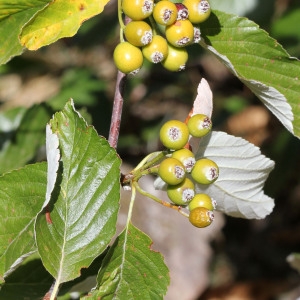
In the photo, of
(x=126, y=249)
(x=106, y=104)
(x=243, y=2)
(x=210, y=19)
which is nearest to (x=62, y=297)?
(x=126, y=249)

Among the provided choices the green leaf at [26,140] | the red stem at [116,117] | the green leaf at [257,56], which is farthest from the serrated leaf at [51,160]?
the green leaf at [26,140]

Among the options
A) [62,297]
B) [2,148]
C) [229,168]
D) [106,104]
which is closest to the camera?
[229,168]

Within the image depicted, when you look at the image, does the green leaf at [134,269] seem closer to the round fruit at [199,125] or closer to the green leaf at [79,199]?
the green leaf at [79,199]

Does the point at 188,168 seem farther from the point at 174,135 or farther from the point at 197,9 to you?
the point at 197,9

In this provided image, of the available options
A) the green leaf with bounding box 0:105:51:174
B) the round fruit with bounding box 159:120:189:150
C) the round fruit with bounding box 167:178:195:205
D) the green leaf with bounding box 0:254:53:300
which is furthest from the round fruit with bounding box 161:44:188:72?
the green leaf with bounding box 0:105:51:174

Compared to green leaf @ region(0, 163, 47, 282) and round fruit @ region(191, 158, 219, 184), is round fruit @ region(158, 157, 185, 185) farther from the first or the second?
green leaf @ region(0, 163, 47, 282)

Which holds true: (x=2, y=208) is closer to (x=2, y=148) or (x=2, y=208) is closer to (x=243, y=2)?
(x=2, y=148)
